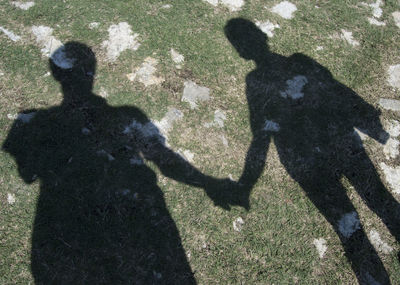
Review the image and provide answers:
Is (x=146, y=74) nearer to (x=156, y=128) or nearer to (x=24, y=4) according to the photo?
(x=156, y=128)

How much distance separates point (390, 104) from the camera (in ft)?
16.5

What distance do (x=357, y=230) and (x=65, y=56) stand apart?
4.74 m

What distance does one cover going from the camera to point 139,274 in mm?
3686

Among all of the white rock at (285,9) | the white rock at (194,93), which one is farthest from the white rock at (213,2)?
the white rock at (194,93)

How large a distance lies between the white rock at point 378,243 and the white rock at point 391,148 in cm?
117

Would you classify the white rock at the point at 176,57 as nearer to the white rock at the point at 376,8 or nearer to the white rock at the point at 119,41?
the white rock at the point at 119,41

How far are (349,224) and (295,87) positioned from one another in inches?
83.8

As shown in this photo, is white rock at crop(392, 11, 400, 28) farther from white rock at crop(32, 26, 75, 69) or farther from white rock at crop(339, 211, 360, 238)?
white rock at crop(32, 26, 75, 69)

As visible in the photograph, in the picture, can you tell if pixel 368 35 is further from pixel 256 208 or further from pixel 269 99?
pixel 256 208

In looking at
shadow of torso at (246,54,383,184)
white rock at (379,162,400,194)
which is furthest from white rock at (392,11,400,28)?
white rock at (379,162,400,194)

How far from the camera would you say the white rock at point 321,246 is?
3.96 metres

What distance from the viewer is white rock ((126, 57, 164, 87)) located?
4.90 metres

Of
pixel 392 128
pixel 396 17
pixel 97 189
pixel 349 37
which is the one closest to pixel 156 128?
pixel 97 189

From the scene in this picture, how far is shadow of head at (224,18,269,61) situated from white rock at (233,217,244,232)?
259 cm
